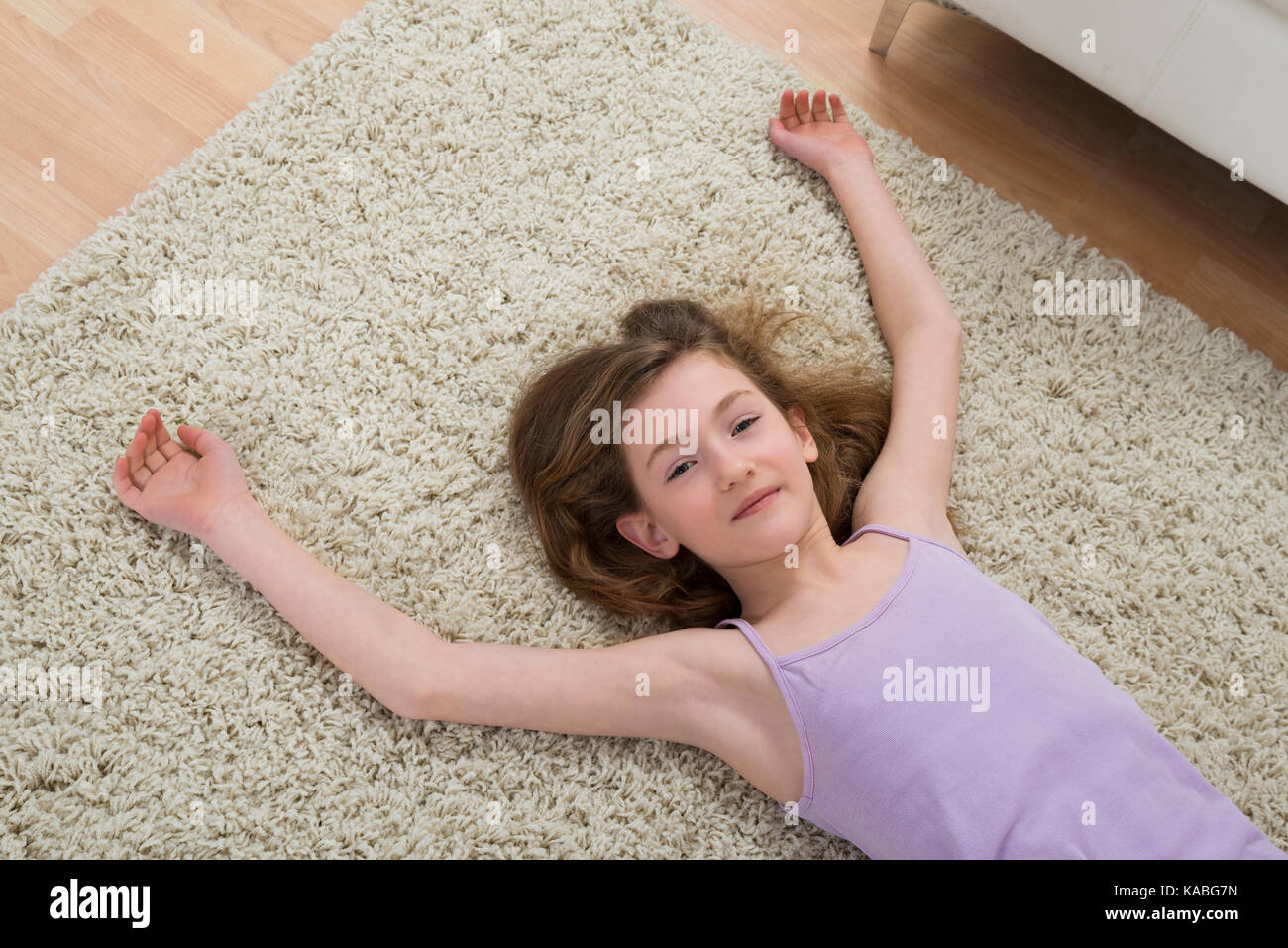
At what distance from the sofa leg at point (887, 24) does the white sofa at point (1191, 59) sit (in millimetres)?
168

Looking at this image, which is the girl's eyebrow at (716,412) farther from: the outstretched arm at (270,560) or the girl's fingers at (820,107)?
the girl's fingers at (820,107)

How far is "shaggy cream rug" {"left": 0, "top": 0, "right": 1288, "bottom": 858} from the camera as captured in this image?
1269mm

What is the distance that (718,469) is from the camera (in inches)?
46.3

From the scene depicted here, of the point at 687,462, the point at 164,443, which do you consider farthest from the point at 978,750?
the point at 164,443

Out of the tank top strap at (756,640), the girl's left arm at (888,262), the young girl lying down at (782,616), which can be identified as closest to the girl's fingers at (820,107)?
the girl's left arm at (888,262)

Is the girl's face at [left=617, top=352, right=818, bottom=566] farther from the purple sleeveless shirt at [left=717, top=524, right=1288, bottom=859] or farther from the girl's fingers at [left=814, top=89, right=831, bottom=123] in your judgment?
the girl's fingers at [left=814, top=89, right=831, bottom=123]

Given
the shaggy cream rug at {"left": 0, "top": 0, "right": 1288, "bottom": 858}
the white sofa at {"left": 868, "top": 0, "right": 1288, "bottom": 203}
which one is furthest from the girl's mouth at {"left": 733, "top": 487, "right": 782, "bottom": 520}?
the white sofa at {"left": 868, "top": 0, "right": 1288, "bottom": 203}

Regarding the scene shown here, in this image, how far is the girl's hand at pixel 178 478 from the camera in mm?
1322

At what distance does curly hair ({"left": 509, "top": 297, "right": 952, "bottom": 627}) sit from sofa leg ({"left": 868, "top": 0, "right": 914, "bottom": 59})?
759 mm
